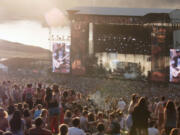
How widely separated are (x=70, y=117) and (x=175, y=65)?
29.5m

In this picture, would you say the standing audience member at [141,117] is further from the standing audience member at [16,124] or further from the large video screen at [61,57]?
the large video screen at [61,57]

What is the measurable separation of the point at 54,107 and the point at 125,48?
33.1 metres

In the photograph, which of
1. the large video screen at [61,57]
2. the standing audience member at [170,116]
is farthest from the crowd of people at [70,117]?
the large video screen at [61,57]

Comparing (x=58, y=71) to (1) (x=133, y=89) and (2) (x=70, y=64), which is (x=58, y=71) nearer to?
(2) (x=70, y=64)

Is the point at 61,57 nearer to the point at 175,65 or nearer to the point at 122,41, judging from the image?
the point at 122,41

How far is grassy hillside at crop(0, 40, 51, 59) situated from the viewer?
9216cm

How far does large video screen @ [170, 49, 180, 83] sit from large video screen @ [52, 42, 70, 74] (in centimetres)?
1175

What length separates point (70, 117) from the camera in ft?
33.8

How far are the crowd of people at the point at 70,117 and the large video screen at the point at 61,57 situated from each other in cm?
2884

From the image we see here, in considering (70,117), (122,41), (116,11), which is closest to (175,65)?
(122,41)

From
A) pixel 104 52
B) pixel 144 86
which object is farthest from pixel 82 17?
pixel 144 86

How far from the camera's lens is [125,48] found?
43281 mm

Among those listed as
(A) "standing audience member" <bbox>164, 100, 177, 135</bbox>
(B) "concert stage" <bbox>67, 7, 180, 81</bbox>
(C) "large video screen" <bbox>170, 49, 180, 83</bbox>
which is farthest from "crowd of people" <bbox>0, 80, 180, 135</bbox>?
(B) "concert stage" <bbox>67, 7, 180, 81</bbox>

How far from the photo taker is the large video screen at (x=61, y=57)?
44.0 meters
